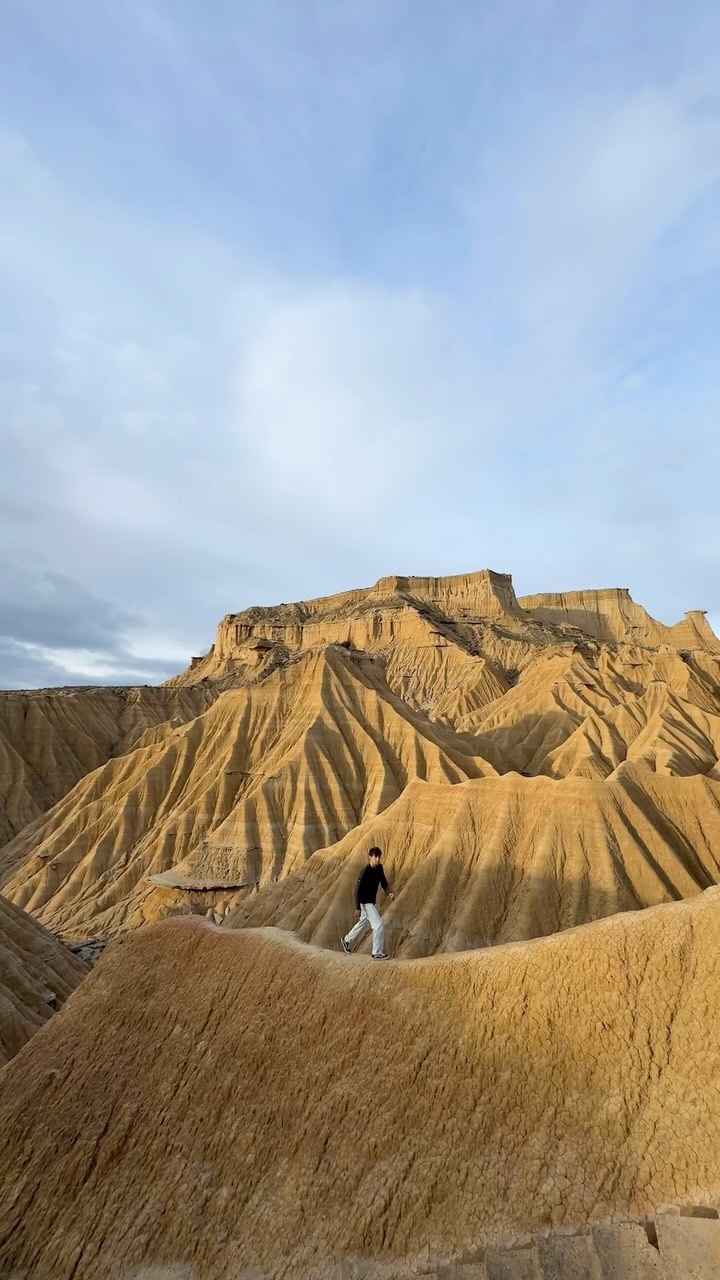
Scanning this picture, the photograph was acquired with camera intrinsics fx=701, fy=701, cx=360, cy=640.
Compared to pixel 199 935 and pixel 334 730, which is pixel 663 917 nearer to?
pixel 199 935

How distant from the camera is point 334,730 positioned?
55969 mm

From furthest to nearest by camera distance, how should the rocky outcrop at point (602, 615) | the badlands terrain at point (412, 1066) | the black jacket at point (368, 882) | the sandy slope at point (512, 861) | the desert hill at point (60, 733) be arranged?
the rocky outcrop at point (602, 615) < the desert hill at point (60, 733) < the sandy slope at point (512, 861) < the black jacket at point (368, 882) < the badlands terrain at point (412, 1066)

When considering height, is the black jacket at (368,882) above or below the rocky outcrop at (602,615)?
below

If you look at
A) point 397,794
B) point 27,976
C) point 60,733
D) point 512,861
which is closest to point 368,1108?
point 512,861

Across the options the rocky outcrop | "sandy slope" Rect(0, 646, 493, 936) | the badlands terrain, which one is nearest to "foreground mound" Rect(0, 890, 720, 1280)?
the badlands terrain

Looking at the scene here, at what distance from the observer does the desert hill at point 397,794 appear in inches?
1105

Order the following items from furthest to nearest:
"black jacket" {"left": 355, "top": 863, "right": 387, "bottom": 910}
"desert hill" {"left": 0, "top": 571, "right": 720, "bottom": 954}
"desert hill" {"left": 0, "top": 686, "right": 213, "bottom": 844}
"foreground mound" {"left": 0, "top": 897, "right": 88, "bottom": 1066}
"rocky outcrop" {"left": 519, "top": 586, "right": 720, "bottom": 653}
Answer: "rocky outcrop" {"left": 519, "top": 586, "right": 720, "bottom": 653}
"desert hill" {"left": 0, "top": 686, "right": 213, "bottom": 844}
"desert hill" {"left": 0, "top": 571, "right": 720, "bottom": 954}
"foreground mound" {"left": 0, "top": 897, "right": 88, "bottom": 1066}
"black jacket" {"left": 355, "top": 863, "right": 387, "bottom": 910}

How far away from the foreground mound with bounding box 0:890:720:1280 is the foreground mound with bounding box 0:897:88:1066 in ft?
32.2

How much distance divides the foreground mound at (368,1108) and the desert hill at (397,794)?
1422cm

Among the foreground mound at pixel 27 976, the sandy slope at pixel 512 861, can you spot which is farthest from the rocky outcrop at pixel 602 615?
the foreground mound at pixel 27 976

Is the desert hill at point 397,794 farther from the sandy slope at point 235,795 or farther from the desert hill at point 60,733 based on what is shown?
the desert hill at point 60,733

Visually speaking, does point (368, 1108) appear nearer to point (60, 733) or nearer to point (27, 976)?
point (27, 976)

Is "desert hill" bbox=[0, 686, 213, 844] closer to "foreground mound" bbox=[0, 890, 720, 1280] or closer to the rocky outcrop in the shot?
"foreground mound" bbox=[0, 890, 720, 1280]

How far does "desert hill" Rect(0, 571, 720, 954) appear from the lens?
28078 mm
